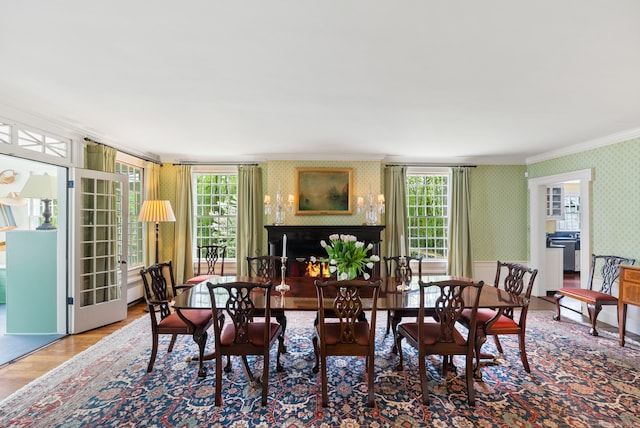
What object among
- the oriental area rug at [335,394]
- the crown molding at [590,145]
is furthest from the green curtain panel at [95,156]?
the crown molding at [590,145]

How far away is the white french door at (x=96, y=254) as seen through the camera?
3.93m

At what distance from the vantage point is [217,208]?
243 inches

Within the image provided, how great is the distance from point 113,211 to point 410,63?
14.3 ft

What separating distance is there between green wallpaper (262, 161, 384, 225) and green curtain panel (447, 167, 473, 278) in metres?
1.51

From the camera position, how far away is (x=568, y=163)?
16.7ft

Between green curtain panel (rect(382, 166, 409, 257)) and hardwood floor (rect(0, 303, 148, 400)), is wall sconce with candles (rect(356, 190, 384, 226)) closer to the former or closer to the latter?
green curtain panel (rect(382, 166, 409, 257))

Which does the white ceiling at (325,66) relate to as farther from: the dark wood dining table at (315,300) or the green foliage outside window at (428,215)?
the green foliage outside window at (428,215)

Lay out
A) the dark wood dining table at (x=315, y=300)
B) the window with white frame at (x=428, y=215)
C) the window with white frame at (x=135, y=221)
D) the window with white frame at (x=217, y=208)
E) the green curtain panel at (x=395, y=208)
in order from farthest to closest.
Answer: the window with white frame at (x=428, y=215), the window with white frame at (x=217, y=208), the green curtain panel at (x=395, y=208), the window with white frame at (x=135, y=221), the dark wood dining table at (x=315, y=300)

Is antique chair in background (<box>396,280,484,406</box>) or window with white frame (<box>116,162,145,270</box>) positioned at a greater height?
window with white frame (<box>116,162,145,270</box>)

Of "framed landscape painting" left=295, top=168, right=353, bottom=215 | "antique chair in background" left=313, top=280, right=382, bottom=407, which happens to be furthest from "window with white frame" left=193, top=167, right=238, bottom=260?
"antique chair in background" left=313, top=280, right=382, bottom=407

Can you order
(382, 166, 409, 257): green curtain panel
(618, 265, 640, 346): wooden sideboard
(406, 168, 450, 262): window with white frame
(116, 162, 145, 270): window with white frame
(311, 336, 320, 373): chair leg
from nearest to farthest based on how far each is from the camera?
(311, 336, 320, 373): chair leg
(618, 265, 640, 346): wooden sideboard
(116, 162, 145, 270): window with white frame
(382, 166, 409, 257): green curtain panel
(406, 168, 450, 262): window with white frame

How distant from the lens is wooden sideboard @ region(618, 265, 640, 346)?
3.48m

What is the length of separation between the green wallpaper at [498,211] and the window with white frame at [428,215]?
0.56m

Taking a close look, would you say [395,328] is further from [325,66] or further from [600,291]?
[600,291]
